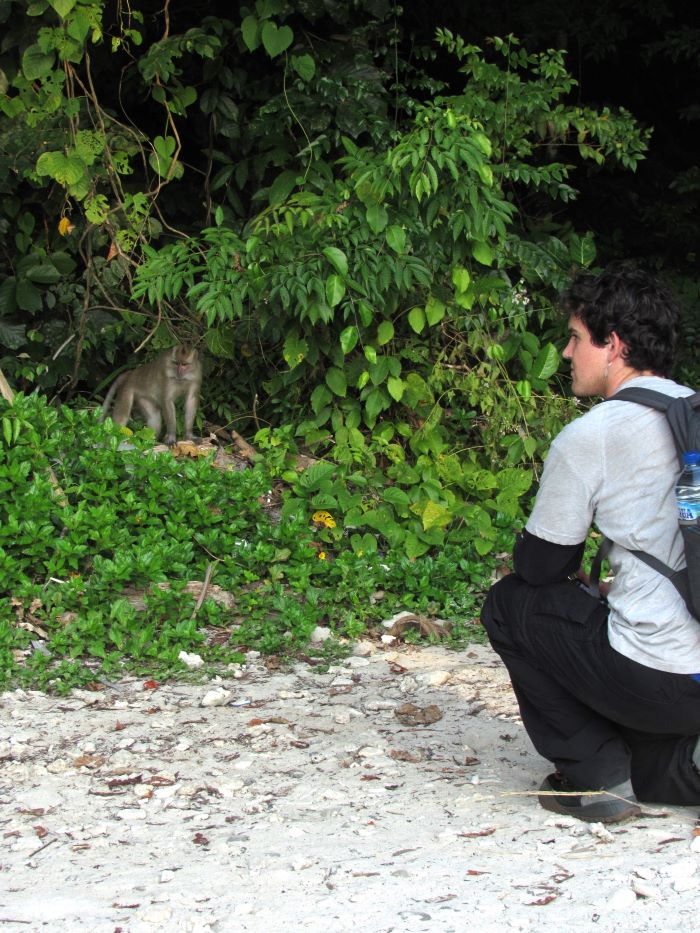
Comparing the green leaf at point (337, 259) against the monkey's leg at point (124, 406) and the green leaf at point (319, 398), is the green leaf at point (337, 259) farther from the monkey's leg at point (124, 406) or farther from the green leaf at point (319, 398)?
the monkey's leg at point (124, 406)

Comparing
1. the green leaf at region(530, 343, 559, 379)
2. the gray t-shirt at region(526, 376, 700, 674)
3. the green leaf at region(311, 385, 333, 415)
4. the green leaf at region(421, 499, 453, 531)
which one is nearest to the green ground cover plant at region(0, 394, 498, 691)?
the green leaf at region(421, 499, 453, 531)

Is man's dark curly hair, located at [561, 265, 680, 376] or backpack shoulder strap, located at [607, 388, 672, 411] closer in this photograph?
backpack shoulder strap, located at [607, 388, 672, 411]

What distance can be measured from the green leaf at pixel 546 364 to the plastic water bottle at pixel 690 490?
11.8ft

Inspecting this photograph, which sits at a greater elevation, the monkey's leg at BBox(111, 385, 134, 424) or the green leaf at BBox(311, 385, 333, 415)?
the green leaf at BBox(311, 385, 333, 415)

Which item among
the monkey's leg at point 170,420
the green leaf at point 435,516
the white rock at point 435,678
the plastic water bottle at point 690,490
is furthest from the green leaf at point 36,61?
the plastic water bottle at point 690,490

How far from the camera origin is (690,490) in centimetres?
266

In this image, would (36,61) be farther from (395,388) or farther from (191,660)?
(191,660)

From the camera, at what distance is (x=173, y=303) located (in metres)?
7.09

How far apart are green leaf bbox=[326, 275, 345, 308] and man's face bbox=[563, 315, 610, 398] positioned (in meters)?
2.58

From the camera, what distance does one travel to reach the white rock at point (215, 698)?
4117mm

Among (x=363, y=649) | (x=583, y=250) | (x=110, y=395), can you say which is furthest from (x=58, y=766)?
(x=583, y=250)

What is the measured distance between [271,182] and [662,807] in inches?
208

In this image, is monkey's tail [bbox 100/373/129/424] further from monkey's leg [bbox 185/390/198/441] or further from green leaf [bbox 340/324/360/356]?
green leaf [bbox 340/324/360/356]

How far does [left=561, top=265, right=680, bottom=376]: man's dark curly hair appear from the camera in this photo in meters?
2.88
